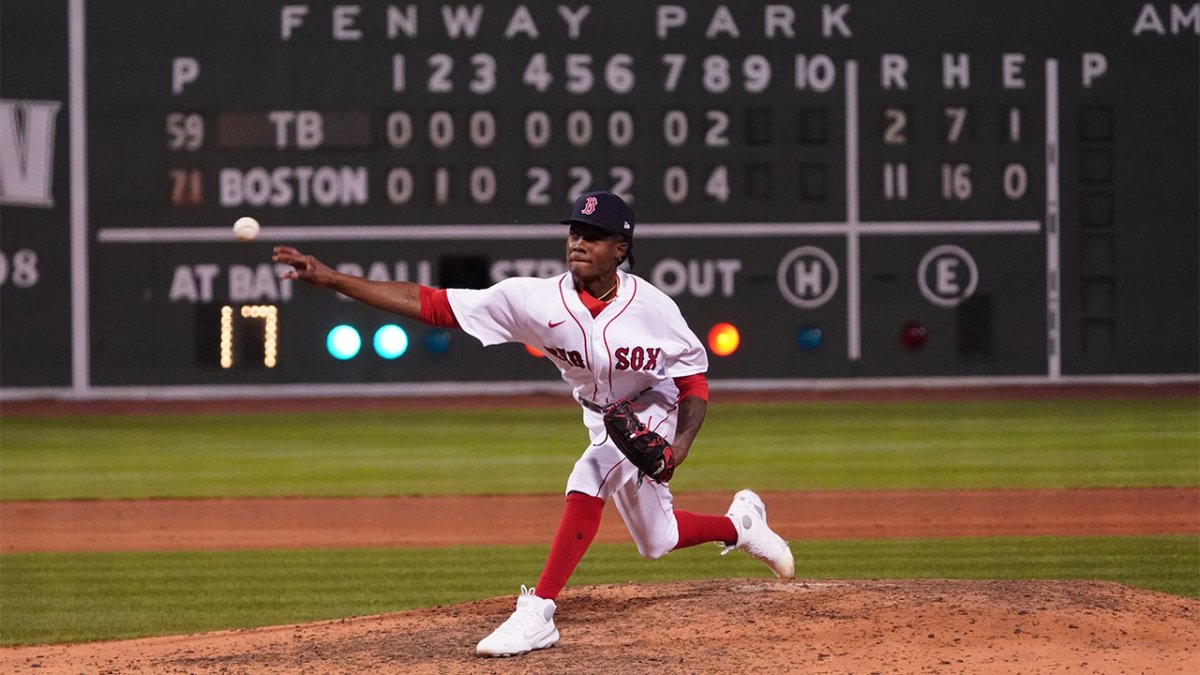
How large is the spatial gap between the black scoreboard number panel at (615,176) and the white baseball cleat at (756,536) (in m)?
9.41

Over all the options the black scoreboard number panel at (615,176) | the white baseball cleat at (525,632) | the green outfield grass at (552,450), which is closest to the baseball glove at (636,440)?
the white baseball cleat at (525,632)

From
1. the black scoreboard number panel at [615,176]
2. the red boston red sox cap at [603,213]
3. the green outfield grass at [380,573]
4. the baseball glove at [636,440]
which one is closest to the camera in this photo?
the baseball glove at [636,440]

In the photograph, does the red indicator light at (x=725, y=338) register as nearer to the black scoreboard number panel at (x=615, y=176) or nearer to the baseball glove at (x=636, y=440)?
the black scoreboard number panel at (x=615, y=176)

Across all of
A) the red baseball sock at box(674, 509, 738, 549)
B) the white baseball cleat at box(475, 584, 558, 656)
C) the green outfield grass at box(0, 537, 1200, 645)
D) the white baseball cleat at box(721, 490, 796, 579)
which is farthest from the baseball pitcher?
the green outfield grass at box(0, 537, 1200, 645)

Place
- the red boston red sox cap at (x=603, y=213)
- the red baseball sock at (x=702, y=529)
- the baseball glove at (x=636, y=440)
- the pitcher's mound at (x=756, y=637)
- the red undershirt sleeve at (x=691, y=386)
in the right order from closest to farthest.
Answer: the pitcher's mound at (x=756, y=637), the baseball glove at (x=636, y=440), the red boston red sox cap at (x=603, y=213), the red undershirt sleeve at (x=691, y=386), the red baseball sock at (x=702, y=529)

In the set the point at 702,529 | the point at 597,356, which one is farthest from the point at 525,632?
the point at 702,529

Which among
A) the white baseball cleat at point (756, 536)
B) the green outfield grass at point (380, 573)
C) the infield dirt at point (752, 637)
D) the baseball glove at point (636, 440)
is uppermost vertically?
the baseball glove at point (636, 440)

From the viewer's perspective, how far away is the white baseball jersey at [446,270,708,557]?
4797mm

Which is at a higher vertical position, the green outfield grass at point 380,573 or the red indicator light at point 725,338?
the red indicator light at point 725,338

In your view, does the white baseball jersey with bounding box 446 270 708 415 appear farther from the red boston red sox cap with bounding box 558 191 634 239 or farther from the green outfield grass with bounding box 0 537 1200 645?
the green outfield grass with bounding box 0 537 1200 645

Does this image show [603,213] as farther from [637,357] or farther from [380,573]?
[380,573]

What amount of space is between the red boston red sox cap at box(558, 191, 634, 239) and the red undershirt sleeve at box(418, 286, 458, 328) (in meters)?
0.42

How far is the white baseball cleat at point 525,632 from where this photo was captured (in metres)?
4.58

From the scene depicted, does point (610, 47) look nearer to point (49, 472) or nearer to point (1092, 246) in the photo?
point (1092, 246)
